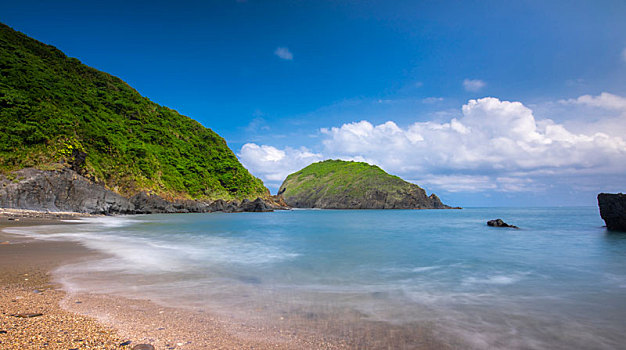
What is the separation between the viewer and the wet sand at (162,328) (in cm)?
343

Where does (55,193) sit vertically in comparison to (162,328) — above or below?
above

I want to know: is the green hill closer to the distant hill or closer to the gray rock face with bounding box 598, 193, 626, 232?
the distant hill

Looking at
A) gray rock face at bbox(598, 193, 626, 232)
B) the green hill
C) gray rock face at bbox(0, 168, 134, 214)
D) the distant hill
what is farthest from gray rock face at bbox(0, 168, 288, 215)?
the distant hill

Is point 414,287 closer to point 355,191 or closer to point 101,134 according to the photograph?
point 101,134

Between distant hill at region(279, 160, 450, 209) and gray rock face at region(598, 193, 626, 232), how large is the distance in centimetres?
9765

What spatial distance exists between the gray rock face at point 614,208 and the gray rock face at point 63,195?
51134mm

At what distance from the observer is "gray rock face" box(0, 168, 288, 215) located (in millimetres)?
28797

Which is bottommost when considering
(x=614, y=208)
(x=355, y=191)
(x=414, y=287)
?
(x=414, y=287)

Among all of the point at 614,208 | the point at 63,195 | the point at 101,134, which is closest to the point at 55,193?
the point at 63,195

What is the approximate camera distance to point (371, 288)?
7504 mm

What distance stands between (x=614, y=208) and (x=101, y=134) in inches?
2573

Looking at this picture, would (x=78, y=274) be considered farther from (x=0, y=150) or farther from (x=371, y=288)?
(x=0, y=150)

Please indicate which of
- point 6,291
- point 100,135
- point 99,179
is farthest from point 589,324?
point 100,135

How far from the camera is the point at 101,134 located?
49531 mm
